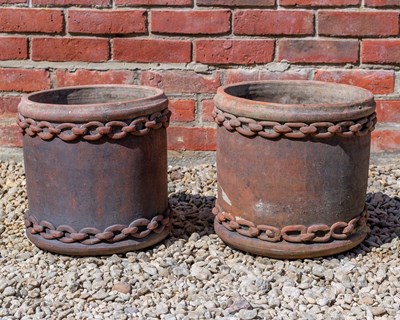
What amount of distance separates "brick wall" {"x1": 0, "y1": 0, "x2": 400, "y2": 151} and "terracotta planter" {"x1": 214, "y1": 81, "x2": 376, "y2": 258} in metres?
0.60

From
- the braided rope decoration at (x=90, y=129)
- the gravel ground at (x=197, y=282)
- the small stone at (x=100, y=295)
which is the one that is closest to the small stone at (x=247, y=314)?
the gravel ground at (x=197, y=282)

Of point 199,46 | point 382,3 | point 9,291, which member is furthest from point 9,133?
point 382,3

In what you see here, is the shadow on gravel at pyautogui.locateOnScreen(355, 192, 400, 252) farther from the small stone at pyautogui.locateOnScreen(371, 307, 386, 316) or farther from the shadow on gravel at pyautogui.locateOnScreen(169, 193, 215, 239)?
the shadow on gravel at pyautogui.locateOnScreen(169, 193, 215, 239)

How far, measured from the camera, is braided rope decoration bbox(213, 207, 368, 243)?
7.07 ft

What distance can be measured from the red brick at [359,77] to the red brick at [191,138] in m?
0.47

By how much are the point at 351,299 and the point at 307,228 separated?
0.84 ft

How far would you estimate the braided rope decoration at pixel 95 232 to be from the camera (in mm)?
2203

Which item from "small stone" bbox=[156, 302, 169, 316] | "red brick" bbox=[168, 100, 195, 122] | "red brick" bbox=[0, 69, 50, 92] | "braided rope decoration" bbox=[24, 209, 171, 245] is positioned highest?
"red brick" bbox=[0, 69, 50, 92]

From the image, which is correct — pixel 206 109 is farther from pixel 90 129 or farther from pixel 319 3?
pixel 90 129

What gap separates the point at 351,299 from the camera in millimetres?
1996

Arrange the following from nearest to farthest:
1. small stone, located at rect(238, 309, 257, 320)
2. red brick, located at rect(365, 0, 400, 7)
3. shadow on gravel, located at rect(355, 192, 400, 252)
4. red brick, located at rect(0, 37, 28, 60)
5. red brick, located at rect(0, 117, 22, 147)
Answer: small stone, located at rect(238, 309, 257, 320)
shadow on gravel, located at rect(355, 192, 400, 252)
red brick, located at rect(365, 0, 400, 7)
red brick, located at rect(0, 37, 28, 60)
red brick, located at rect(0, 117, 22, 147)

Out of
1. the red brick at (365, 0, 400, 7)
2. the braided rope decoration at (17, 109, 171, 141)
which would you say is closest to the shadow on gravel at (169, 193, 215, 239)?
the braided rope decoration at (17, 109, 171, 141)

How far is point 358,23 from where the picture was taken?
9.16 ft

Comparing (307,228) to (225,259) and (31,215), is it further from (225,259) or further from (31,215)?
(31,215)
